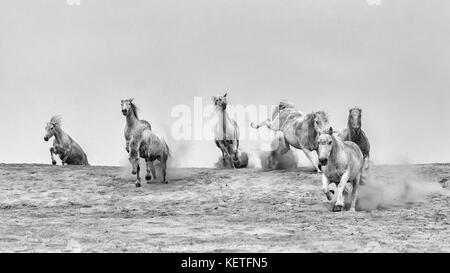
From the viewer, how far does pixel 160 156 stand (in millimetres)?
22609

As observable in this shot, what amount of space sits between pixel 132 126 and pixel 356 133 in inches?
253

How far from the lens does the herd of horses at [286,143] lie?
1680 cm

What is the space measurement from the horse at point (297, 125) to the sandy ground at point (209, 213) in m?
0.86

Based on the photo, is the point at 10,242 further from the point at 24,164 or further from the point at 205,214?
the point at 24,164

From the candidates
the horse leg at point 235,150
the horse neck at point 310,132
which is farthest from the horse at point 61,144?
the horse neck at point 310,132

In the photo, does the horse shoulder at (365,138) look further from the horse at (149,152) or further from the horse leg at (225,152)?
the horse leg at (225,152)

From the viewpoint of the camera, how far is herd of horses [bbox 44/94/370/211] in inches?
661

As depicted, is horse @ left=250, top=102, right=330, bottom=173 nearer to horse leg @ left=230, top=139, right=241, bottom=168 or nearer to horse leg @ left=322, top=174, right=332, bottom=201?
horse leg @ left=230, top=139, right=241, bottom=168

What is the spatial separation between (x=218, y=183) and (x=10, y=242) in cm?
960

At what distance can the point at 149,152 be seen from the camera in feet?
72.7

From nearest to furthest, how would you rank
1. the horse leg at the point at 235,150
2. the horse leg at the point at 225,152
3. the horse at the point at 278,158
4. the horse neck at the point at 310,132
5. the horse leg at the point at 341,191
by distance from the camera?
1. the horse leg at the point at 341,191
2. the horse neck at the point at 310,132
3. the horse at the point at 278,158
4. the horse leg at the point at 225,152
5. the horse leg at the point at 235,150

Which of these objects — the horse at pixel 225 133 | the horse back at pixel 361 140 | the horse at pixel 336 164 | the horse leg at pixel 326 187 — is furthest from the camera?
the horse at pixel 225 133

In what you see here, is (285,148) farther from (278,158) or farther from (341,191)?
(341,191)
